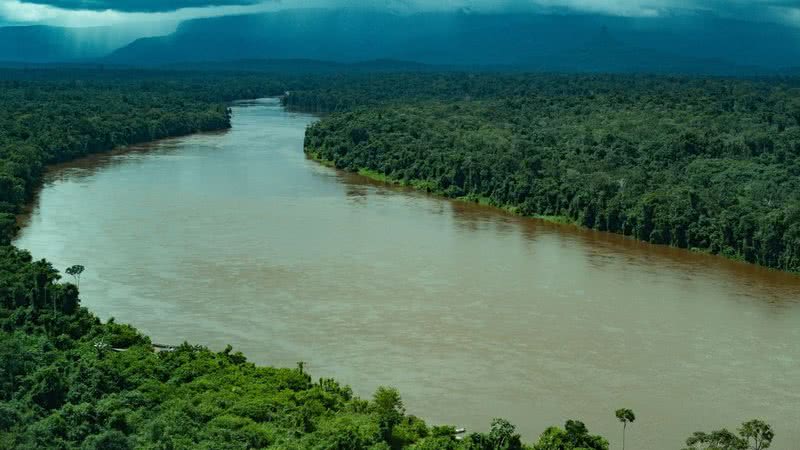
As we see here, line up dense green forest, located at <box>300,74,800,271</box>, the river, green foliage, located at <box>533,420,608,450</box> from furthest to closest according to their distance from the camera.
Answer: dense green forest, located at <box>300,74,800,271</box> < the river < green foliage, located at <box>533,420,608,450</box>

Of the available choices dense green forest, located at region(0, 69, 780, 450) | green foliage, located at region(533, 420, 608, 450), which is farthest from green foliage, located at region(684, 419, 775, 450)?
green foliage, located at region(533, 420, 608, 450)

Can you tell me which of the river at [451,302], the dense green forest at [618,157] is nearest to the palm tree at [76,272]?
the river at [451,302]

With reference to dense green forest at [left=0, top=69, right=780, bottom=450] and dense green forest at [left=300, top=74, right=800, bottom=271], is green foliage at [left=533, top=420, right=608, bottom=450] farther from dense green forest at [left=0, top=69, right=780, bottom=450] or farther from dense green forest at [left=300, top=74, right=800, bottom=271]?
dense green forest at [left=300, top=74, right=800, bottom=271]

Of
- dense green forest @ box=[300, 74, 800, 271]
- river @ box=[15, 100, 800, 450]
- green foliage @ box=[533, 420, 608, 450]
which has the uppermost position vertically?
dense green forest @ box=[300, 74, 800, 271]

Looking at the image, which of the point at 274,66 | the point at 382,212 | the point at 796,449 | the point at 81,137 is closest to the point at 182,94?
the point at 81,137

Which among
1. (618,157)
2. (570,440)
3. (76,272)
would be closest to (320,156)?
(618,157)

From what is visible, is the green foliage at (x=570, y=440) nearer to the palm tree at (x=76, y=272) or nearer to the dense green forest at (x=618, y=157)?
the palm tree at (x=76, y=272)
